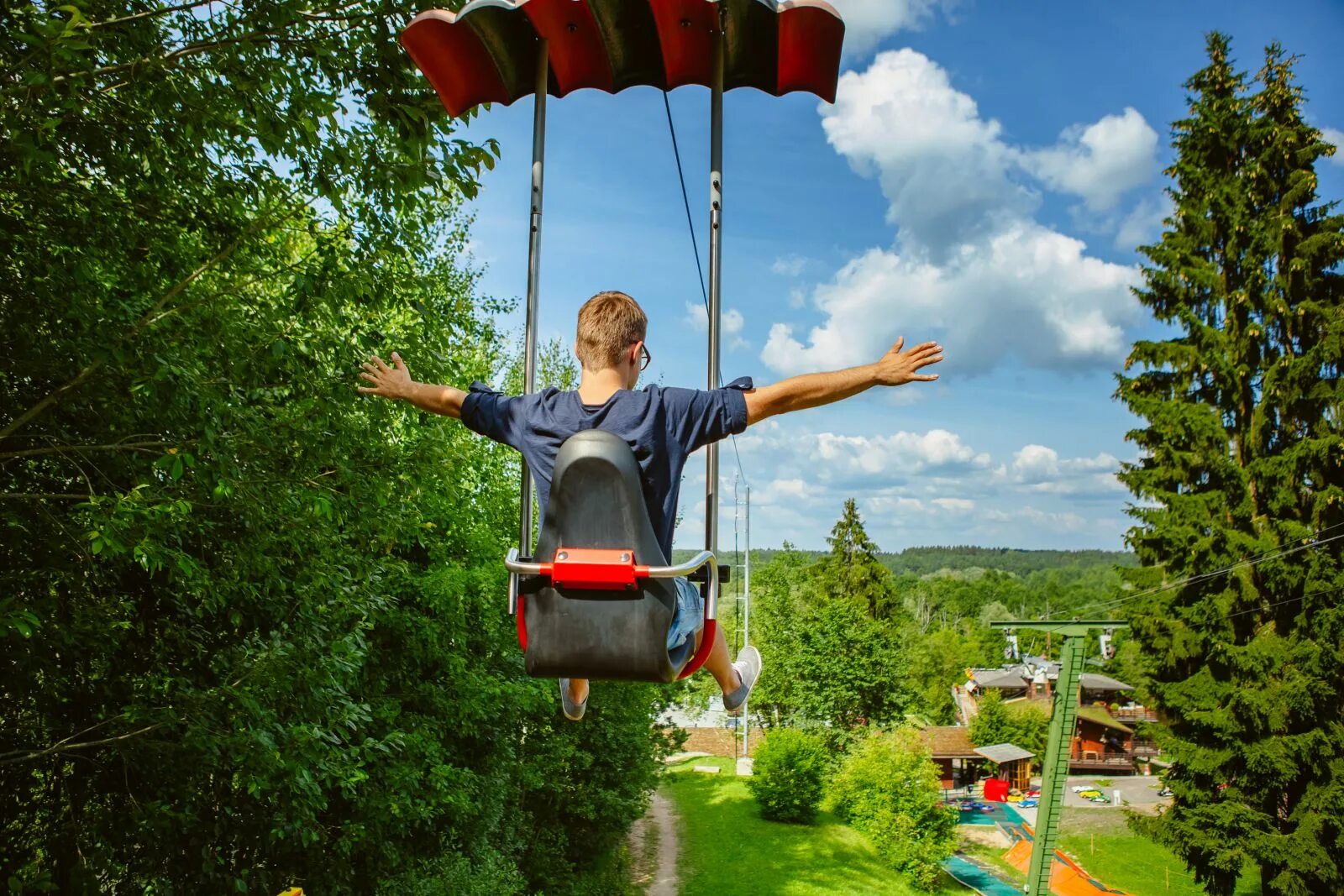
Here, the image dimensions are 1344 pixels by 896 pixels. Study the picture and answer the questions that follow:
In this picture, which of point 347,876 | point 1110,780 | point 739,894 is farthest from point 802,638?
point 347,876

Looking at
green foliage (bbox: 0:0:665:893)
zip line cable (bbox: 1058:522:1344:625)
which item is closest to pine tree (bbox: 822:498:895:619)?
zip line cable (bbox: 1058:522:1344:625)

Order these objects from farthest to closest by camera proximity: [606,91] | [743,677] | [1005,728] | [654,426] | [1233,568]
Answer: [1005,728]
[1233,568]
[743,677]
[606,91]
[654,426]

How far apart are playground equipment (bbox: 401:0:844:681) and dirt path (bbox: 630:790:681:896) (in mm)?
25514

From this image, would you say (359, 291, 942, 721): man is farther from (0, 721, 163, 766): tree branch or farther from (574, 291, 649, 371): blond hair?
(0, 721, 163, 766): tree branch

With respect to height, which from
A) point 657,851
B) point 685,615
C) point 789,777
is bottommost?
Result: point 657,851

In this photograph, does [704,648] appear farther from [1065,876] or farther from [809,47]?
[1065,876]

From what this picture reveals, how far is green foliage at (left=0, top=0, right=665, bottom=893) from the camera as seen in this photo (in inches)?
233

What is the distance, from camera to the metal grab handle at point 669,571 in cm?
249

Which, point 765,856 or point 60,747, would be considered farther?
point 765,856

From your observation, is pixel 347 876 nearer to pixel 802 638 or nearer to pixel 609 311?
pixel 609 311

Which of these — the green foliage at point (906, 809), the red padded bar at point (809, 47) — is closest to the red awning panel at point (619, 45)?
the red padded bar at point (809, 47)

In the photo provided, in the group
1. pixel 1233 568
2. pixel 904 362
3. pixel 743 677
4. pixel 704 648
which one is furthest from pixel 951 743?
pixel 904 362

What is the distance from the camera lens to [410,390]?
3.22m

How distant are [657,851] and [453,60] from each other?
3094cm
